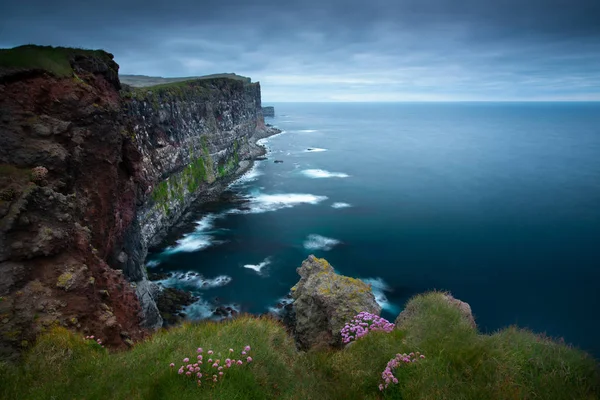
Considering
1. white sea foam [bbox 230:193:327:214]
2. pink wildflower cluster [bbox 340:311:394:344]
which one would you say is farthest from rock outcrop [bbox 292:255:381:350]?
white sea foam [bbox 230:193:327:214]

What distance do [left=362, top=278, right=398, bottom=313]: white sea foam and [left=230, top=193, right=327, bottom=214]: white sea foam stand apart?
29.2m

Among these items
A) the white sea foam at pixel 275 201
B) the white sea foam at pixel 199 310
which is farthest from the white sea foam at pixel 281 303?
the white sea foam at pixel 275 201

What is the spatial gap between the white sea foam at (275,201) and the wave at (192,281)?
73.5 feet

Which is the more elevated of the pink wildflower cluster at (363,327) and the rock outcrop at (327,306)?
the pink wildflower cluster at (363,327)

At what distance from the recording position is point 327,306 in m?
22.9

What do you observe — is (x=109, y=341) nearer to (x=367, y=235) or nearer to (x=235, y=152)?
(x=367, y=235)

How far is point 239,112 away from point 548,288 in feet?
265

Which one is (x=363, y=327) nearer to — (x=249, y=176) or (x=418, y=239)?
(x=418, y=239)

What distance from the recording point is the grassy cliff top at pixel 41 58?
15641mm

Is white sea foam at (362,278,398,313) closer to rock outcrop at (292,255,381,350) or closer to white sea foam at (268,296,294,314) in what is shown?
white sea foam at (268,296,294,314)

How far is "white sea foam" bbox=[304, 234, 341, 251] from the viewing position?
48094mm

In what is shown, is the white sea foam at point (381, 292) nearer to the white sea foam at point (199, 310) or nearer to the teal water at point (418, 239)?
the teal water at point (418, 239)

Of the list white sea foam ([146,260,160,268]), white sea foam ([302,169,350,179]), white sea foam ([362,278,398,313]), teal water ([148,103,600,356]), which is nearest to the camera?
white sea foam ([362,278,398,313])

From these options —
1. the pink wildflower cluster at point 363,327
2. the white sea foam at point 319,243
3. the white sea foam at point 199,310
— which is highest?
the pink wildflower cluster at point 363,327
